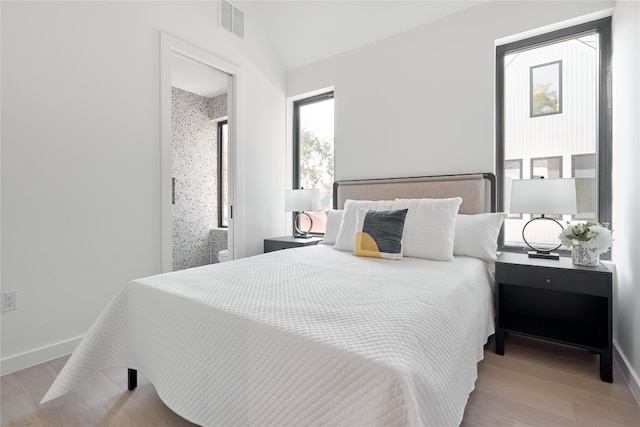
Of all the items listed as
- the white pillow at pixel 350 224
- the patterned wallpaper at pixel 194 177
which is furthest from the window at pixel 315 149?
the patterned wallpaper at pixel 194 177

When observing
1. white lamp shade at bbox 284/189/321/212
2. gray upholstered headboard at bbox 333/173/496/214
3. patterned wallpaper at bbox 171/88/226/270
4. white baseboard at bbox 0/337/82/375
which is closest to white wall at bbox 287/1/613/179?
gray upholstered headboard at bbox 333/173/496/214

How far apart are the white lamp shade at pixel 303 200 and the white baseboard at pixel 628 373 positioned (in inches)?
98.7

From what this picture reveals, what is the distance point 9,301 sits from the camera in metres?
1.96

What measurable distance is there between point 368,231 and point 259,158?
1848 millimetres

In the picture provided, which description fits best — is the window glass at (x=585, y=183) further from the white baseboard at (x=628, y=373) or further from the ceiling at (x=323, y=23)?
the ceiling at (x=323, y=23)

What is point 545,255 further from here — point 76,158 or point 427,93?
point 76,158

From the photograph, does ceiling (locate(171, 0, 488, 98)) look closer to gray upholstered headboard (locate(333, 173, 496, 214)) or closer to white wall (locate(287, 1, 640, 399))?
white wall (locate(287, 1, 640, 399))

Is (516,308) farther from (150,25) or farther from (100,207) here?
(150,25)

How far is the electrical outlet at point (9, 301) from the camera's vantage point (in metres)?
1.93

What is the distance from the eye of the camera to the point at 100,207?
2.36 meters

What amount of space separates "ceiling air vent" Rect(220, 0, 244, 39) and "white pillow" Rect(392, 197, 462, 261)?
99.7 inches

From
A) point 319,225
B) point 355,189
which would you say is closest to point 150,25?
point 355,189

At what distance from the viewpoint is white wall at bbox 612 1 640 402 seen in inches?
67.4

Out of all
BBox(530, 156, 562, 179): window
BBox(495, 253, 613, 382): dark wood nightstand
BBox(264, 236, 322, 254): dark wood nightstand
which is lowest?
BBox(495, 253, 613, 382): dark wood nightstand
